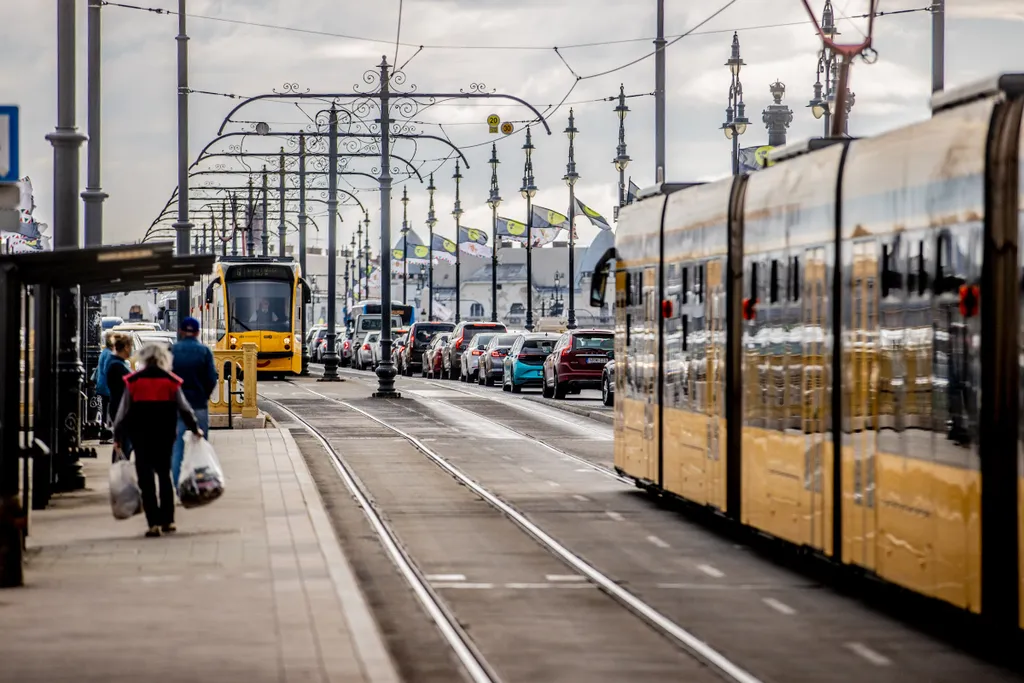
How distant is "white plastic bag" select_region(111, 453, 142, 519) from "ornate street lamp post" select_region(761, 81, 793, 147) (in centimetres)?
2668

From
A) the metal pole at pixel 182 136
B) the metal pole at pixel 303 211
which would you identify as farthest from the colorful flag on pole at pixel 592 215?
the metal pole at pixel 182 136

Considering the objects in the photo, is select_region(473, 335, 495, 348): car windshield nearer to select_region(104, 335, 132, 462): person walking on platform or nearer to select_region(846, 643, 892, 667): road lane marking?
select_region(104, 335, 132, 462): person walking on platform

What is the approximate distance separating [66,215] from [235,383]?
12946mm

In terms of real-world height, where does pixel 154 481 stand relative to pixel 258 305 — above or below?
below

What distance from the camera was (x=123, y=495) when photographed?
15.0m

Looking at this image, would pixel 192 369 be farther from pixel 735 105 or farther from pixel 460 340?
pixel 460 340

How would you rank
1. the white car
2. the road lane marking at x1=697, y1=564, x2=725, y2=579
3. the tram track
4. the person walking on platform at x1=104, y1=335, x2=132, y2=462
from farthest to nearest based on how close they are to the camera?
the white car
the person walking on platform at x1=104, y1=335, x2=132, y2=462
the road lane marking at x1=697, y1=564, x2=725, y2=579
the tram track

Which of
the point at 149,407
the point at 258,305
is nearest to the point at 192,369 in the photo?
the point at 149,407

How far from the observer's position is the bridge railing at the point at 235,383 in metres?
30.6

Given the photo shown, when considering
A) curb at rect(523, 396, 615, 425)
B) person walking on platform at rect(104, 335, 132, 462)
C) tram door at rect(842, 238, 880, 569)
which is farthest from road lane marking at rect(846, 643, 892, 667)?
curb at rect(523, 396, 615, 425)

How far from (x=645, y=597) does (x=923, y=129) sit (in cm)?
355

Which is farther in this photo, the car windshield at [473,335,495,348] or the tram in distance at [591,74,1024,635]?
the car windshield at [473,335,495,348]

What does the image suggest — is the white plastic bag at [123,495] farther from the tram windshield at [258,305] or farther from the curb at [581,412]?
the tram windshield at [258,305]

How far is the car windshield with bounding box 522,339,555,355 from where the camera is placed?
1913 inches
